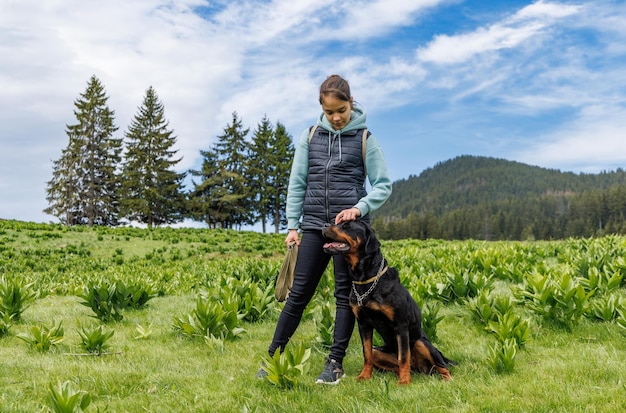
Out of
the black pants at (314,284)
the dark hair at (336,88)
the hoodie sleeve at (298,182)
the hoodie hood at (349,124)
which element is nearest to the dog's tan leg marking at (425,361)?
the black pants at (314,284)

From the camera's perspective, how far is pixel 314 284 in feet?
14.6

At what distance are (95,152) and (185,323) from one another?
48.4 meters

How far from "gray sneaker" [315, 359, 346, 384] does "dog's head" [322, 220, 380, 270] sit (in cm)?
105

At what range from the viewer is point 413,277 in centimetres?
867

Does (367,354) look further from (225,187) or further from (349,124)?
(225,187)

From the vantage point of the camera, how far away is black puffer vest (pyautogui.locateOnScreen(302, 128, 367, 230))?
427 cm

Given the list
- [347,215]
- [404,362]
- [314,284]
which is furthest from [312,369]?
[347,215]

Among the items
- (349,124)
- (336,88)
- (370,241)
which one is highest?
(336,88)

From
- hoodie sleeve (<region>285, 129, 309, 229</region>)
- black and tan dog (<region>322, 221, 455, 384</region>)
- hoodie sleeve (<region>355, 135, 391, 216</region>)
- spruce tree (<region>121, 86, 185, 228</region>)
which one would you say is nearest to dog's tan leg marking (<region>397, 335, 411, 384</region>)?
black and tan dog (<region>322, 221, 455, 384</region>)

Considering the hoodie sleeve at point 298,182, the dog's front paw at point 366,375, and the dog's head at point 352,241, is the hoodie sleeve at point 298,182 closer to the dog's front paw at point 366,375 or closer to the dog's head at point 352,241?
the dog's head at point 352,241

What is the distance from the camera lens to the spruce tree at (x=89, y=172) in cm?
4800

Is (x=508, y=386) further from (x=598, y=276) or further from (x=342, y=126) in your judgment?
(x=598, y=276)

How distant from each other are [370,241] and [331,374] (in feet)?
4.34

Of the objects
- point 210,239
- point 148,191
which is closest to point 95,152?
point 148,191
